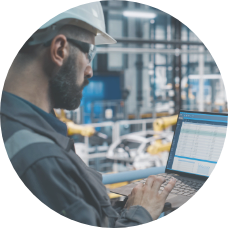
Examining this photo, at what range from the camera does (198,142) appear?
1140 mm

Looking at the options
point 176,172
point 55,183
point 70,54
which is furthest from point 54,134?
point 176,172

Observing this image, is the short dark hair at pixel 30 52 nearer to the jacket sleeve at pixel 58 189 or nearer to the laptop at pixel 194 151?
the jacket sleeve at pixel 58 189

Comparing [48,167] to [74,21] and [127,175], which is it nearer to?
[74,21]

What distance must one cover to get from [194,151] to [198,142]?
0.04 m

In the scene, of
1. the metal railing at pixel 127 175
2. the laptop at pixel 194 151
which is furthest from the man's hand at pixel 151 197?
the metal railing at pixel 127 175

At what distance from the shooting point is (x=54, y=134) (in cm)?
78

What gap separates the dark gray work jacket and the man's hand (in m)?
0.07

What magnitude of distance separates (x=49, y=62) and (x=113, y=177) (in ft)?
2.07

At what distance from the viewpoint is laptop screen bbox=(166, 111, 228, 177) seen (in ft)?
3.61

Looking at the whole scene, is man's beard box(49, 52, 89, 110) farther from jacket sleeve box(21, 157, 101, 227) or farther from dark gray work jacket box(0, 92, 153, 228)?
jacket sleeve box(21, 157, 101, 227)

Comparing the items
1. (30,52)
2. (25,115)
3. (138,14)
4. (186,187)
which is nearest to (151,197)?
(186,187)

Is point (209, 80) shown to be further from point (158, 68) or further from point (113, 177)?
point (113, 177)

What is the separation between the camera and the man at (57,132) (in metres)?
0.71

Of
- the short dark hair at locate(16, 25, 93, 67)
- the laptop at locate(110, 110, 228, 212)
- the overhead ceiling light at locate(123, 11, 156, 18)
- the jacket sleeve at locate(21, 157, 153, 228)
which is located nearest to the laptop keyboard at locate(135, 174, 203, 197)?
the laptop at locate(110, 110, 228, 212)
